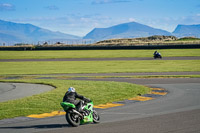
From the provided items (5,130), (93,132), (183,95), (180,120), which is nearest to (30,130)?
(5,130)

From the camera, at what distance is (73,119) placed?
1348 cm

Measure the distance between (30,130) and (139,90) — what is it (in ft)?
43.2

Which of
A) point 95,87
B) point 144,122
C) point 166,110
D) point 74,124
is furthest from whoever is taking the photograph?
point 95,87

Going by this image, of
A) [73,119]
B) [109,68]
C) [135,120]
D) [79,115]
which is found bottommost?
[109,68]

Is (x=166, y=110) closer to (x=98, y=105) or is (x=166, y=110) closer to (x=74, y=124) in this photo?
(x=98, y=105)

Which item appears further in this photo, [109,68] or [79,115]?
[109,68]

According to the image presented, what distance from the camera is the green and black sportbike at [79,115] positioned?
1332cm

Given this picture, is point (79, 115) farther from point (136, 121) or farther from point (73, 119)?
point (136, 121)

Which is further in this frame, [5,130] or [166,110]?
[166,110]

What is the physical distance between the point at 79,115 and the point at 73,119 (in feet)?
0.86

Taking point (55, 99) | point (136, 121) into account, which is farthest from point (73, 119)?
point (55, 99)

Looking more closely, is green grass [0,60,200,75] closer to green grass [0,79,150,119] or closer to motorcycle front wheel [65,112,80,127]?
green grass [0,79,150,119]

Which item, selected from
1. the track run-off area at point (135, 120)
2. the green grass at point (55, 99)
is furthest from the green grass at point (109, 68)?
the track run-off area at point (135, 120)

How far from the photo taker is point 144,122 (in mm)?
14305
